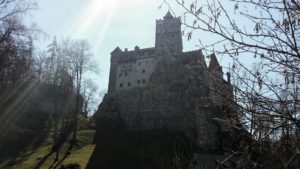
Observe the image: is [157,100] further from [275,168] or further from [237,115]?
[237,115]

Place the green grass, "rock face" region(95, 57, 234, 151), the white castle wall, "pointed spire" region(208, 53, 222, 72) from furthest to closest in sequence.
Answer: the white castle wall, "rock face" region(95, 57, 234, 151), the green grass, "pointed spire" region(208, 53, 222, 72)

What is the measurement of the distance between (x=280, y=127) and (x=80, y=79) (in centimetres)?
4314

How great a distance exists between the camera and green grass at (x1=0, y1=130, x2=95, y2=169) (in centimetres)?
3425

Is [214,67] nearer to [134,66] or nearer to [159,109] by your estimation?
[159,109]

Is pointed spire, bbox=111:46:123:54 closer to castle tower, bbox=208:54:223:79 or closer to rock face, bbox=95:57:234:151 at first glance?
rock face, bbox=95:57:234:151

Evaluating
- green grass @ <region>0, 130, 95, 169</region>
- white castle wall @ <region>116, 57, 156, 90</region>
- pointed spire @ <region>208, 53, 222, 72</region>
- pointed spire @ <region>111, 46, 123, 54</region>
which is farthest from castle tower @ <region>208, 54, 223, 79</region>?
pointed spire @ <region>111, 46, 123, 54</region>

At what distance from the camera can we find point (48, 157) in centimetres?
3766

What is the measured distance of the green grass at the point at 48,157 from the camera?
1348 inches

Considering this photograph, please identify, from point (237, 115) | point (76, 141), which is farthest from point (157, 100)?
point (237, 115)

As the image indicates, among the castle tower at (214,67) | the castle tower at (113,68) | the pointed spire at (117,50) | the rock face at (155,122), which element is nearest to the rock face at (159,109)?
the rock face at (155,122)

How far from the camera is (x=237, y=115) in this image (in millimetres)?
4477

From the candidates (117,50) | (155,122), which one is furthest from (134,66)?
(155,122)

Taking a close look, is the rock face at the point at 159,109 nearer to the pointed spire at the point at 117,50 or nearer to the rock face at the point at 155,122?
the rock face at the point at 155,122

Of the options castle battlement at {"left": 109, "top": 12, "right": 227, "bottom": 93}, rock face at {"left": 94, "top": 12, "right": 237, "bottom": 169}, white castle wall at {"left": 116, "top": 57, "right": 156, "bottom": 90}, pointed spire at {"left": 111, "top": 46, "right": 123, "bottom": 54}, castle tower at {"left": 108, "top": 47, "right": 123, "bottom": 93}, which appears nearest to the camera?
rock face at {"left": 94, "top": 12, "right": 237, "bottom": 169}
